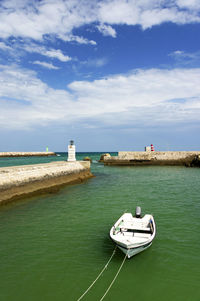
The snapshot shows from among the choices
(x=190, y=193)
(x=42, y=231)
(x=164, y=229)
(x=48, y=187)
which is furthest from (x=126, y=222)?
(x=48, y=187)

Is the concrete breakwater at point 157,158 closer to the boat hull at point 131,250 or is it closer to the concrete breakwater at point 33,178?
the concrete breakwater at point 33,178

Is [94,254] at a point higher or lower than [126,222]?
lower

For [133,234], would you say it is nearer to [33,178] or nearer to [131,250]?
[131,250]

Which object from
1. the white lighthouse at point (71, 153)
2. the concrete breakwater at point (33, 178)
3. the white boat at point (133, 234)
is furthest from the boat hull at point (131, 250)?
the white lighthouse at point (71, 153)

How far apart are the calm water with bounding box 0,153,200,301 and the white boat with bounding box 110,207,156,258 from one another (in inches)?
18.9

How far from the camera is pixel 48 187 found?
19.6m

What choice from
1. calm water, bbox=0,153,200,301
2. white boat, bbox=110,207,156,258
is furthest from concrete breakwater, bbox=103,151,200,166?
white boat, bbox=110,207,156,258

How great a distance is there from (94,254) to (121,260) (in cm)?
110

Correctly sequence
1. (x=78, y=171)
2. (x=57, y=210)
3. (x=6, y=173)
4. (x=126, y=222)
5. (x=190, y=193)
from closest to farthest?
(x=126, y=222) < (x=57, y=210) < (x=6, y=173) < (x=190, y=193) < (x=78, y=171)

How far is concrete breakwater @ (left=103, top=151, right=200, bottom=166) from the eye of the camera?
45.3 meters

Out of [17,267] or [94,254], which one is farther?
[94,254]

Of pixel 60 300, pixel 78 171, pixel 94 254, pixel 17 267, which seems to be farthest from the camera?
pixel 78 171

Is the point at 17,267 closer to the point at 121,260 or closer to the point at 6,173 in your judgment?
the point at 121,260

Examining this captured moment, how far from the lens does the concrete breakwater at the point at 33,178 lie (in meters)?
15.6
